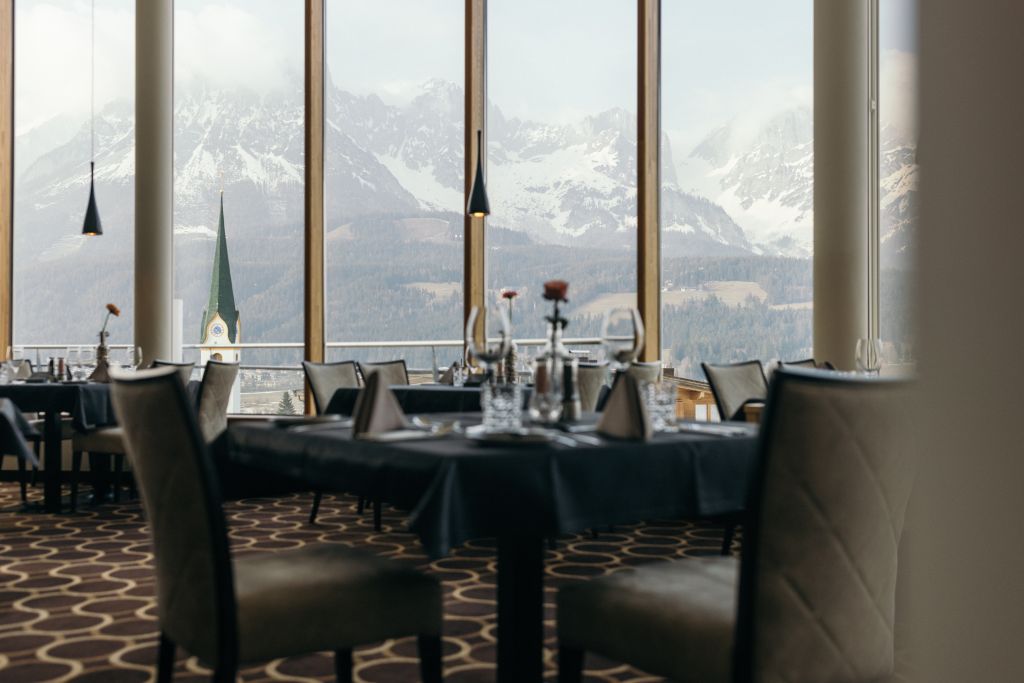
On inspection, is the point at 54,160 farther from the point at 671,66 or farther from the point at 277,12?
the point at 671,66

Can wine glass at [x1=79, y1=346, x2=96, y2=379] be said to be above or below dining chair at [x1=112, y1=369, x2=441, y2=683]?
above

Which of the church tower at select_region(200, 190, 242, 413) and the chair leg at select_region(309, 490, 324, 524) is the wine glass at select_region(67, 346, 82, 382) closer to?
the church tower at select_region(200, 190, 242, 413)

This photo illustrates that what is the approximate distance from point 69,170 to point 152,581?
5.51m

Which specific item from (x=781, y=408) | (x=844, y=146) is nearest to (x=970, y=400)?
(x=781, y=408)

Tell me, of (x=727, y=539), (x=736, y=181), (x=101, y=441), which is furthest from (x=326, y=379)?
(x=736, y=181)

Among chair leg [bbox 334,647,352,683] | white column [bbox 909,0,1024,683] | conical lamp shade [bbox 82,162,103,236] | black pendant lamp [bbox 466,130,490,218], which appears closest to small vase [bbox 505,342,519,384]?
black pendant lamp [bbox 466,130,490,218]

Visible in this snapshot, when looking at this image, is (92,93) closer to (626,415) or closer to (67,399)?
(67,399)

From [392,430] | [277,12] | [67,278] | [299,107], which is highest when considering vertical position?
[277,12]

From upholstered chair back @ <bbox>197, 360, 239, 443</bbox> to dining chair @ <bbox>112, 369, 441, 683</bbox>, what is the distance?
12.6 ft

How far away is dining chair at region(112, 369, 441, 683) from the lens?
193 centimetres

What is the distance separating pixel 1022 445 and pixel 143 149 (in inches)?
321

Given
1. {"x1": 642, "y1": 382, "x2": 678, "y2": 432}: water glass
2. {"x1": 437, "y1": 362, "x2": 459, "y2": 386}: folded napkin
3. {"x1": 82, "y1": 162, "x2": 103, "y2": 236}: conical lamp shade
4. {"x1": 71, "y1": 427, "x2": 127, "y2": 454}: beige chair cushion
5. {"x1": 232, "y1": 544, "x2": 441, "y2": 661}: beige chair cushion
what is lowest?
{"x1": 71, "y1": 427, "x2": 127, "y2": 454}: beige chair cushion

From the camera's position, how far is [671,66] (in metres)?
7.19

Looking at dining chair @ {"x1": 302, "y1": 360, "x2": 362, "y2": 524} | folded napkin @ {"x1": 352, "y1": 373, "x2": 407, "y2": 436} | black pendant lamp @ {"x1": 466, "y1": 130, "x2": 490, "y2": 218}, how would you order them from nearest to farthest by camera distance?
folded napkin @ {"x1": 352, "y1": 373, "x2": 407, "y2": 436} < dining chair @ {"x1": 302, "y1": 360, "x2": 362, "y2": 524} < black pendant lamp @ {"x1": 466, "y1": 130, "x2": 490, "y2": 218}
